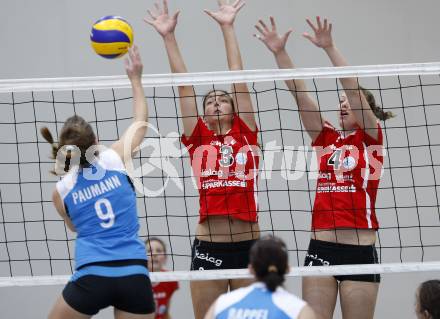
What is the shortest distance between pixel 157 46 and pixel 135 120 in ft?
13.1

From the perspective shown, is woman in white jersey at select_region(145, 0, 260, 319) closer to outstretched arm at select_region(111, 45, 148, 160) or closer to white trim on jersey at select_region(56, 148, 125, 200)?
outstretched arm at select_region(111, 45, 148, 160)

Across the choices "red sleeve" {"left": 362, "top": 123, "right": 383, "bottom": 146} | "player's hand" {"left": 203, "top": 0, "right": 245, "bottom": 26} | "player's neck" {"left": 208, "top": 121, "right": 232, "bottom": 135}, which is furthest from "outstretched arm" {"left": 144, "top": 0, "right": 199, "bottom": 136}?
"red sleeve" {"left": 362, "top": 123, "right": 383, "bottom": 146}

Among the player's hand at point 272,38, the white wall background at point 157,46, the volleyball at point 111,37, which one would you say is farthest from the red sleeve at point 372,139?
the white wall background at point 157,46

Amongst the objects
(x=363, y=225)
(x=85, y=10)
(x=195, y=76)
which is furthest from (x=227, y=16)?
(x=85, y=10)

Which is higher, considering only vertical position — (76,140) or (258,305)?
(76,140)

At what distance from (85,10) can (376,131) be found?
3928 mm

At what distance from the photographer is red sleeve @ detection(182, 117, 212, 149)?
19.5ft

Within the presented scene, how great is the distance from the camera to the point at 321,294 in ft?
18.7

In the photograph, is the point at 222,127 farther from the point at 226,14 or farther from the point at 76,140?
the point at 76,140

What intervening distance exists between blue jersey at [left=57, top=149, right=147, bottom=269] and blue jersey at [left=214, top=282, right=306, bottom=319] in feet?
2.62

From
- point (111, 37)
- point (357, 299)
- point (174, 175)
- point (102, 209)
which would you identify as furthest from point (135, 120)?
point (174, 175)

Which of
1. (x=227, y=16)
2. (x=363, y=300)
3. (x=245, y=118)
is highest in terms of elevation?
(x=227, y=16)

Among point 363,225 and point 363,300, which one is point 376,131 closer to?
point 363,225

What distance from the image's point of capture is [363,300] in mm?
5652
